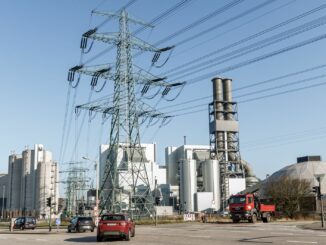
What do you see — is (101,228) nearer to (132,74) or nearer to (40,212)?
(132,74)

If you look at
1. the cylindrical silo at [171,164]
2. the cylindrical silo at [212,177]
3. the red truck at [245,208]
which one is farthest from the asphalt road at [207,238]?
the cylindrical silo at [171,164]

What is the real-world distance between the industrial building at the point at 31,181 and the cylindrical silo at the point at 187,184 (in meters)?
64.5

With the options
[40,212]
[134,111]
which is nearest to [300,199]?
[134,111]

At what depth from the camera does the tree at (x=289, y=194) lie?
7094 cm

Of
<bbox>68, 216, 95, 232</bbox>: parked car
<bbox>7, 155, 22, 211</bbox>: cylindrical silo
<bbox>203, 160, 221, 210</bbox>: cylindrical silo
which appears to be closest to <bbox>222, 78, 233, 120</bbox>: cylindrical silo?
<bbox>203, 160, 221, 210</bbox>: cylindrical silo

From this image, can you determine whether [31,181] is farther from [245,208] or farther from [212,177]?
[245,208]

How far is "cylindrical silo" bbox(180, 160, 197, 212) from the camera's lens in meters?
109

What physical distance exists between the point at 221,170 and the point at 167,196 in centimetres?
1729

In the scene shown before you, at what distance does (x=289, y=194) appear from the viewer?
237ft

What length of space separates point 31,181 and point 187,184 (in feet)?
263

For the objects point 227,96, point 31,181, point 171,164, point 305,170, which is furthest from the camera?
point 31,181

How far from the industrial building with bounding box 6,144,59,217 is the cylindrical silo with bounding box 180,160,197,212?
6450 cm

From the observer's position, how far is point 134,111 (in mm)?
54906

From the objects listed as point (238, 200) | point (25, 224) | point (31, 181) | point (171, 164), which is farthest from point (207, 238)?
point (31, 181)
